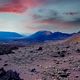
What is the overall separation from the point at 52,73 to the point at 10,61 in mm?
10014

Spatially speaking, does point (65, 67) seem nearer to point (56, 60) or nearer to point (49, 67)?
point (49, 67)

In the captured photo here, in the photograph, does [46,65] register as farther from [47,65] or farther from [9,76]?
[9,76]

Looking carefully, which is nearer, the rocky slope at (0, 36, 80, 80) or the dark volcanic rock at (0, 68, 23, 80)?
the dark volcanic rock at (0, 68, 23, 80)

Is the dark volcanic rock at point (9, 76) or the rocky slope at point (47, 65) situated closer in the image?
the dark volcanic rock at point (9, 76)

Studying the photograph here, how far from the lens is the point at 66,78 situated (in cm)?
3303

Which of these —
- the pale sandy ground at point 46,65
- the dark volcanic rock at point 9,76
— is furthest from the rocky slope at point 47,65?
the dark volcanic rock at point 9,76

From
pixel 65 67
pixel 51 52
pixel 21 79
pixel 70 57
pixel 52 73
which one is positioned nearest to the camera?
pixel 21 79

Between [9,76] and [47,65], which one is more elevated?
[47,65]

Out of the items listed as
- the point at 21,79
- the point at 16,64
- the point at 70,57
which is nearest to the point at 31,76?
the point at 21,79

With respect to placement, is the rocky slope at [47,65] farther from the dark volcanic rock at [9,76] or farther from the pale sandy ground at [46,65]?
the dark volcanic rock at [9,76]

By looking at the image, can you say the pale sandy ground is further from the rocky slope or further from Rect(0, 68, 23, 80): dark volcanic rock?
Rect(0, 68, 23, 80): dark volcanic rock

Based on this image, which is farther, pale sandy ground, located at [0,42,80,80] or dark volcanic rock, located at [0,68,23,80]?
pale sandy ground, located at [0,42,80,80]

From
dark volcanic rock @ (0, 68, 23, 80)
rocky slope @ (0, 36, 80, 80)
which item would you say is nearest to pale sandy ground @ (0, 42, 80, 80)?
rocky slope @ (0, 36, 80, 80)

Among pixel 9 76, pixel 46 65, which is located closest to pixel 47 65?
pixel 46 65
